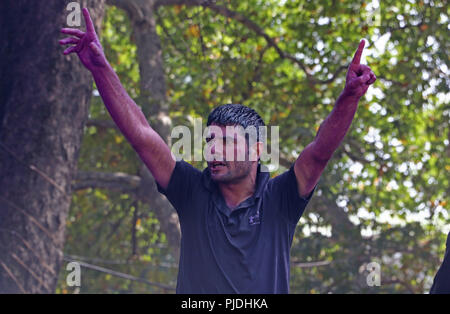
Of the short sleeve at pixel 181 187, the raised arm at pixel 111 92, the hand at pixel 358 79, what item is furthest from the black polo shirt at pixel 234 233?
the hand at pixel 358 79

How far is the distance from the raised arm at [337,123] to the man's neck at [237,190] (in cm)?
28

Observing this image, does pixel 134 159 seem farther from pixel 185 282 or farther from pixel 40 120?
pixel 185 282

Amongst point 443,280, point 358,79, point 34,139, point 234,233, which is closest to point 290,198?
point 234,233

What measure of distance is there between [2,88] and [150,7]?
393cm

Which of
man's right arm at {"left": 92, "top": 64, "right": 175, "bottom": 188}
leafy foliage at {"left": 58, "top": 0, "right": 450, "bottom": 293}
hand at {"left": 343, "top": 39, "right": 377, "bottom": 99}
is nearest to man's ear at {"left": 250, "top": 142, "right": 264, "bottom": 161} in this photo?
man's right arm at {"left": 92, "top": 64, "right": 175, "bottom": 188}

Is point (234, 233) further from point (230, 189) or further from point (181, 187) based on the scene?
point (181, 187)

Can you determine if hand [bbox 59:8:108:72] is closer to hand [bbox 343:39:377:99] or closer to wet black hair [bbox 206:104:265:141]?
wet black hair [bbox 206:104:265:141]

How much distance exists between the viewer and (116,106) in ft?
9.08

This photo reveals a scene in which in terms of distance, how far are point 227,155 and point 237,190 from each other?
18cm

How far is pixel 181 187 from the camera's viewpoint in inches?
117

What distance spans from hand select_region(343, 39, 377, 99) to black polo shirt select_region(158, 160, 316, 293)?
482 millimetres

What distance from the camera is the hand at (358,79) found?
2.56 m

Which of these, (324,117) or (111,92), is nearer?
(111,92)
